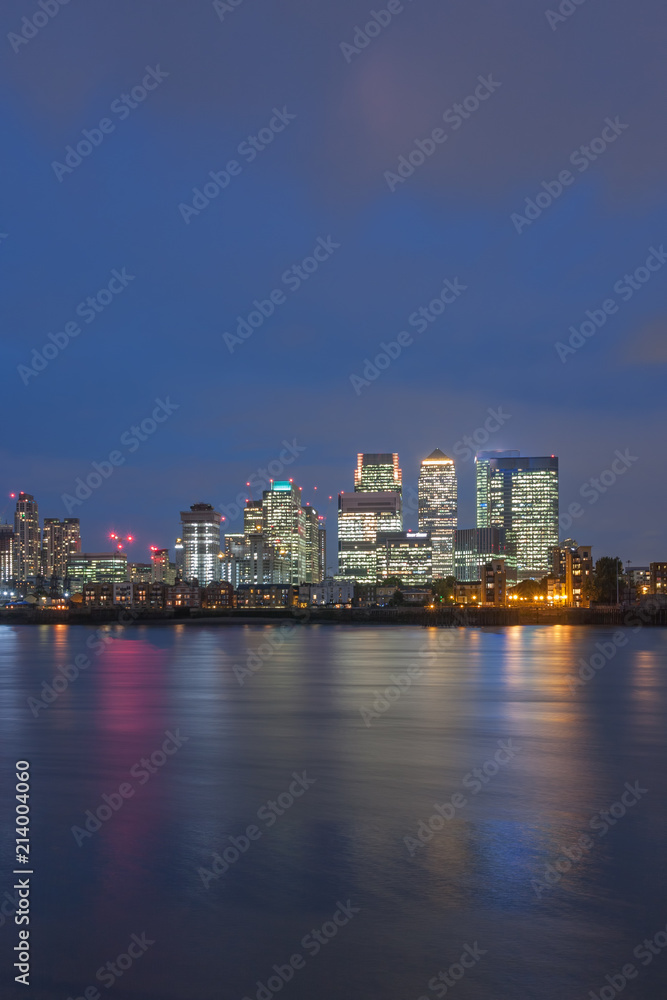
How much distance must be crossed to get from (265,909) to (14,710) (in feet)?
98.5

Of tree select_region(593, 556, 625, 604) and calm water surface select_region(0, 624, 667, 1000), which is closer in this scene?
calm water surface select_region(0, 624, 667, 1000)

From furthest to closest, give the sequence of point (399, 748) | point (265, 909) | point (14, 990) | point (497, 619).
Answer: point (497, 619)
point (399, 748)
point (265, 909)
point (14, 990)

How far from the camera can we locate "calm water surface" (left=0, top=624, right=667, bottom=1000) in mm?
11398

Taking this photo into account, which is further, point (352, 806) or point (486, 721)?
point (486, 721)

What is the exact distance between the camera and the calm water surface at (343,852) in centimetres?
1140

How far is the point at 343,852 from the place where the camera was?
54.4 feet

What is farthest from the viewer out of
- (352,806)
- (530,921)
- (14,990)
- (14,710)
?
(14,710)

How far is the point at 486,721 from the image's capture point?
35.9 meters

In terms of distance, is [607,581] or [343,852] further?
[607,581]

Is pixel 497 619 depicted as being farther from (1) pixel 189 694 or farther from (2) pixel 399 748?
(2) pixel 399 748

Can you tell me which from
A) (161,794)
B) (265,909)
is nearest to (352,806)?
(161,794)

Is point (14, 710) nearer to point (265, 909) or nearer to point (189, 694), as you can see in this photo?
Result: point (189, 694)

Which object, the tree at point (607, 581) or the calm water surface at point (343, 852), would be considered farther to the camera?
the tree at point (607, 581)

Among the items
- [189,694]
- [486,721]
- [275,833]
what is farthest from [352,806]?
[189,694]
